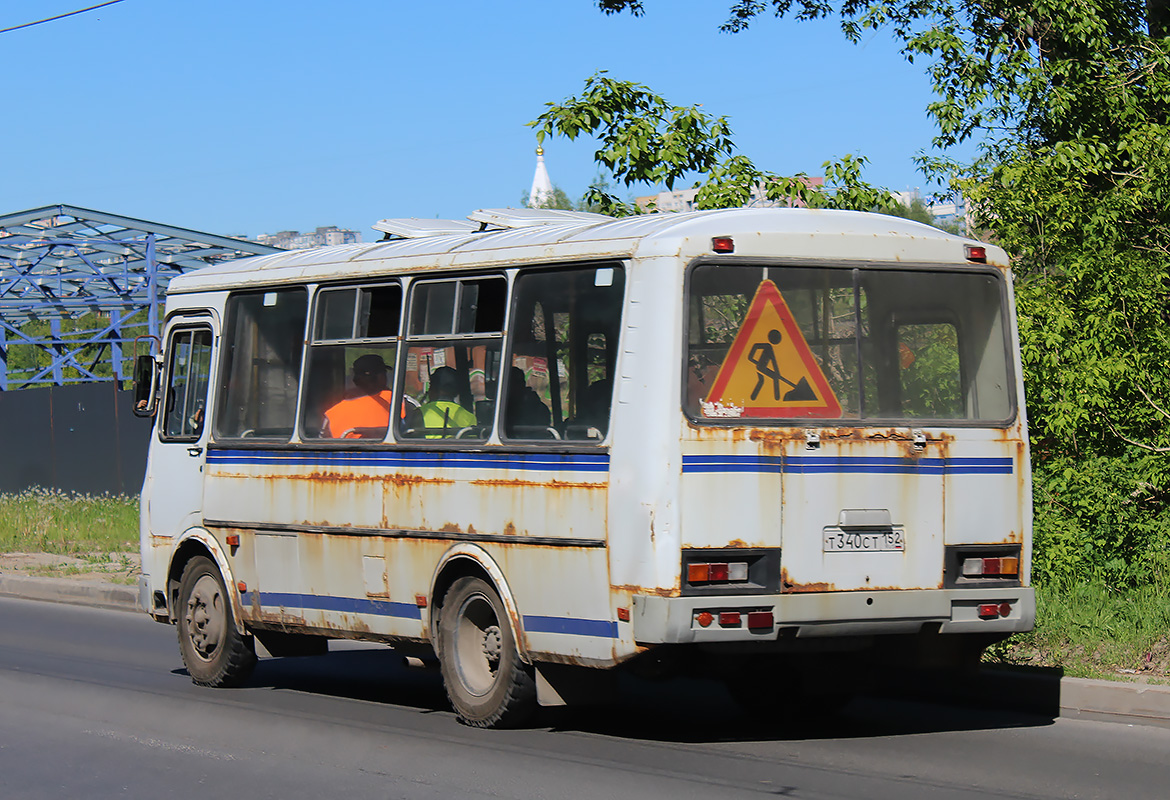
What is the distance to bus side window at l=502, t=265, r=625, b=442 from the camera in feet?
27.0

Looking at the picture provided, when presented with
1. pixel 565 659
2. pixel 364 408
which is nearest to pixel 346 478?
pixel 364 408

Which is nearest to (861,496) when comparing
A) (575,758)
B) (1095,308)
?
(575,758)

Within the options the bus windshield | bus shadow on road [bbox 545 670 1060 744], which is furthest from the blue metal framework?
the bus windshield

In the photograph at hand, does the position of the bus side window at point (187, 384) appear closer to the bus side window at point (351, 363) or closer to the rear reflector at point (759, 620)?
the bus side window at point (351, 363)

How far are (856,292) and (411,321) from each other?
107 inches

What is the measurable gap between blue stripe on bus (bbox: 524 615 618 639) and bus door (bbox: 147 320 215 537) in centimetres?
356

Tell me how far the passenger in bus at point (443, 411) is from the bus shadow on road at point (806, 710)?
1682mm

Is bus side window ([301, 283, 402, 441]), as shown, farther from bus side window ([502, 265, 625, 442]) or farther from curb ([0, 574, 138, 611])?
curb ([0, 574, 138, 611])

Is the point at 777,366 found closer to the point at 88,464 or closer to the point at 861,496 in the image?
the point at 861,496

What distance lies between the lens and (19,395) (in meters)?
31.0

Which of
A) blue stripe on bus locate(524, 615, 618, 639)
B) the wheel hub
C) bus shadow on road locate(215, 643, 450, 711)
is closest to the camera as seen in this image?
blue stripe on bus locate(524, 615, 618, 639)

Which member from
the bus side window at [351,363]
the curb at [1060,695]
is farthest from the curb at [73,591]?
the curb at [1060,695]

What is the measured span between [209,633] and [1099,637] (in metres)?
5.88

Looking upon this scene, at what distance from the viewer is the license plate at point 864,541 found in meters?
7.98
